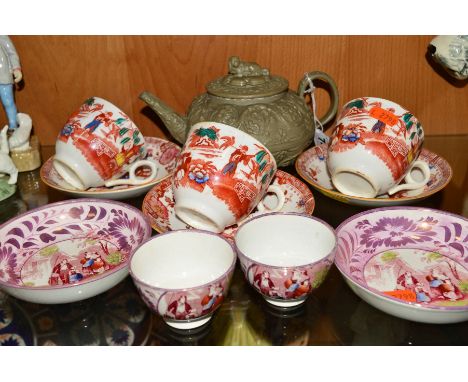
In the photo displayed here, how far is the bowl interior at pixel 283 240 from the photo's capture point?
78 cm

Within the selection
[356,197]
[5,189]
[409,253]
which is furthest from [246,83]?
[5,189]

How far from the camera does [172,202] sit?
920 millimetres

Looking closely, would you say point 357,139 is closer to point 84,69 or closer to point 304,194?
point 304,194

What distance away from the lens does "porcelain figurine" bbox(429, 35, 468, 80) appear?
99 centimetres

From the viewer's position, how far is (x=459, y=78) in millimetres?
1053

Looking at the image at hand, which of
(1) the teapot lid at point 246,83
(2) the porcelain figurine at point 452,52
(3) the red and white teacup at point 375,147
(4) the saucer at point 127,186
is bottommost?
(4) the saucer at point 127,186

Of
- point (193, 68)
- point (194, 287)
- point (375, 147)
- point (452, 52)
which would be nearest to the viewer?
point (194, 287)

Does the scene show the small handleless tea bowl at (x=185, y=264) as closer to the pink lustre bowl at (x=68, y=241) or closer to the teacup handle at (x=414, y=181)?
the pink lustre bowl at (x=68, y=241)

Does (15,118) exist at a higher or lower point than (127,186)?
higher

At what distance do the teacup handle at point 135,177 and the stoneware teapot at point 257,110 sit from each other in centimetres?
9

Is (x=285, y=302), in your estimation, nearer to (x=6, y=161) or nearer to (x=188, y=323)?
(x=188, y=323)

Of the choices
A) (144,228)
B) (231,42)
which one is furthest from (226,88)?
(144,228)

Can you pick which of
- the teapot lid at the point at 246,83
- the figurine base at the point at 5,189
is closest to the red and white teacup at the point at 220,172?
the teapot lid at the point at 246,83

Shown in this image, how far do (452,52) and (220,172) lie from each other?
0.55 metres
